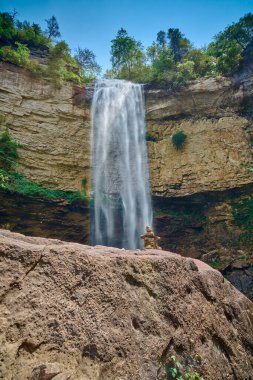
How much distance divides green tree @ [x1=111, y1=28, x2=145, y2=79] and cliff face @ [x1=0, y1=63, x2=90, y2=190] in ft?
25.2

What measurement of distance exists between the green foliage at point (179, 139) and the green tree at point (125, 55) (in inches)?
333

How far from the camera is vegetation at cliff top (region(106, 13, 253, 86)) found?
17562 mm

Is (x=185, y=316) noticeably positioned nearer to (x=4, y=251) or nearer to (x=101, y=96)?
(x=4, y=251)

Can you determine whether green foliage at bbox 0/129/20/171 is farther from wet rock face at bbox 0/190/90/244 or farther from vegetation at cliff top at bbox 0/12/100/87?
vegetation at cliff top at bbox 0/12/100/87

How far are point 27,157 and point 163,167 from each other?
782 centimetres

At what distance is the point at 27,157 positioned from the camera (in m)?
15.3

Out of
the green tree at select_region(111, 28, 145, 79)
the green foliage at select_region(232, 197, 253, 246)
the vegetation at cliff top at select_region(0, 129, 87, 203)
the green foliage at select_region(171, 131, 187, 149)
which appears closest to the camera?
the vegetation at cliff top at select_region(0, 129, 87, 203)

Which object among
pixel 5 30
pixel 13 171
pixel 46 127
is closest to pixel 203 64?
pixel 46 127

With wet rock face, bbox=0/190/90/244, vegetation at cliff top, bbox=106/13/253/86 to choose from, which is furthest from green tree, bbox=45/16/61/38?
wet rock face, bbox=0/190/90/244

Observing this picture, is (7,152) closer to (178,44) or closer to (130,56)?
(130,56)

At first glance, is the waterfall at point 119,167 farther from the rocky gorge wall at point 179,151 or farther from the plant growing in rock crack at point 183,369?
the plant growing in rock crack at point 183,369

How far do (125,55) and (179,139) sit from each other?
10.2 m

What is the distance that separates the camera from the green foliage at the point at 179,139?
56.5 ft

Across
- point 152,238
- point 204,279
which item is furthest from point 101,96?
point 204,279
